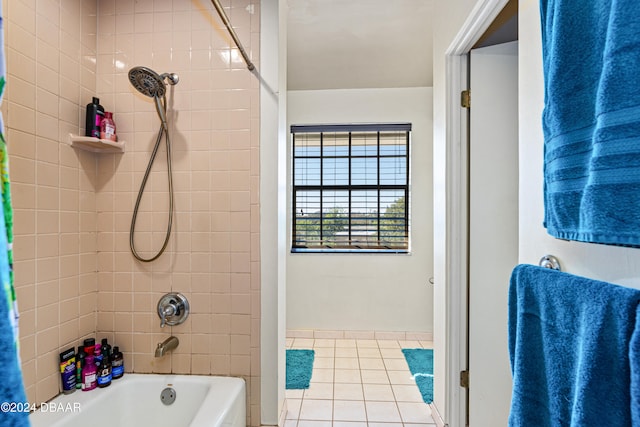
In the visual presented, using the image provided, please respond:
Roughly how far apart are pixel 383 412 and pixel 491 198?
141cm

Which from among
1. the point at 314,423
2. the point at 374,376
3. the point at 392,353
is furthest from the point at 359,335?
the point at 314,423

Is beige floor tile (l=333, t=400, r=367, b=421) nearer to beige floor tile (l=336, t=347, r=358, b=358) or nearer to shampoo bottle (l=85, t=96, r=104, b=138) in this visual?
beige floor tile (l=336, t=347, r=358, b=358)

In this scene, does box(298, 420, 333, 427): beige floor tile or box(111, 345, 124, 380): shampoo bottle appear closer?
box(111, 345, 124, 380): shampoo bottle

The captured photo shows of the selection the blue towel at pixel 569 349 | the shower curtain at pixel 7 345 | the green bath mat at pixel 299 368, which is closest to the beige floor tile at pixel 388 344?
the green bath mat at pixel 299 368

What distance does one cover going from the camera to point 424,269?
3.18m

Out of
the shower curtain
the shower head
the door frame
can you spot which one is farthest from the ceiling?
the shower curtain

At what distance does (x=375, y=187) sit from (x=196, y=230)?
83.0 inches

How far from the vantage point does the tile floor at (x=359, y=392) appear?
188 cm

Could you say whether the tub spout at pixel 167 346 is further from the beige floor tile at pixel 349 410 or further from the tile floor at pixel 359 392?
the beige floor tile at pixel 349 410

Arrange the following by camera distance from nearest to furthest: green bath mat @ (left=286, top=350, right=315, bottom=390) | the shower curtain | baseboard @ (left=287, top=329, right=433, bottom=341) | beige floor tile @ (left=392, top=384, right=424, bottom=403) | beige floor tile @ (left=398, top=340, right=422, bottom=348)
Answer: the shower curtain, beige floor tile @ (left=392, top=384, right=424, bottom=403), green bath mat @ (left=286, top=350, right=315, bottom=390), beige floor tile @ (left=398, top=340, right=422, bottom=348), baseboard @ (left=287, top=329, right=433, bottom=341)

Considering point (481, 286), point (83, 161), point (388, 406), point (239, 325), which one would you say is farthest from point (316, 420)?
point (83, 161)

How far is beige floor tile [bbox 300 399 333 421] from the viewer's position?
6.21 feet

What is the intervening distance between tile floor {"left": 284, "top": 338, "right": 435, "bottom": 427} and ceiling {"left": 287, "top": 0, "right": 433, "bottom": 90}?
2532mm

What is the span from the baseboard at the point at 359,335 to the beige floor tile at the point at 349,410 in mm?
1139
